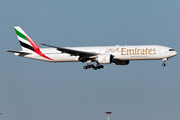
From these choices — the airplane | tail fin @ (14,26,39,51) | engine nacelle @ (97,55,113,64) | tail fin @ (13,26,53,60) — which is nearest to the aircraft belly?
the airplane

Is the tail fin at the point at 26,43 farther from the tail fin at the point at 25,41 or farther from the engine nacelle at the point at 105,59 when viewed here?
the engine nacelle at the point at 105,59

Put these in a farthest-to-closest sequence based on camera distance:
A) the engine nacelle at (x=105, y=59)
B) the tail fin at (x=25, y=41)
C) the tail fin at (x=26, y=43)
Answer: the tail fin at (x=25, y=41) → the tail fin at (x=26, y=43) → the engine nacelle at (x=105, y=59)

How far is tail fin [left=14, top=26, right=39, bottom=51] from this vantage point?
3147 inches

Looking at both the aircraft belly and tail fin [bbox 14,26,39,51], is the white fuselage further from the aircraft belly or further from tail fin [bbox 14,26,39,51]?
tail fin [bbox 14,26,39,51]

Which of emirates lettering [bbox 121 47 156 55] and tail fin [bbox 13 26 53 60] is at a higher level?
tail fin [bbox 13 26 53 60]

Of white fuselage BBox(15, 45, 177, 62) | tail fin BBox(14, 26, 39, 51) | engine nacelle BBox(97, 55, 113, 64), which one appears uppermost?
tail fin BBox(14, 26, 39, 51)

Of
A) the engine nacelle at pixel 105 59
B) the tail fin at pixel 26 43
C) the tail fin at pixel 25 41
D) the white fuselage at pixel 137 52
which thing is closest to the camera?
the white fuselage at pixel 137 52

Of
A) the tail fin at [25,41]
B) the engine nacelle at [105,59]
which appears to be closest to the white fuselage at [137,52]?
the engine nacelle at [105,59]

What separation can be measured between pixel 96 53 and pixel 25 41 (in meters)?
16.2

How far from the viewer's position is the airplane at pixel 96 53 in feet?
234

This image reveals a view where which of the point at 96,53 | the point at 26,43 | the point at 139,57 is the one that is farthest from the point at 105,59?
the point at 26,43

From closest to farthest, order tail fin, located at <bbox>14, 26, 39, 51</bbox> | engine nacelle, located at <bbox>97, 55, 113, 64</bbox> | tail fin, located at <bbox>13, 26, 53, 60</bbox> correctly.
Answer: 1. engine nacelle, located at <bbox>97, 55, 113, 64</bbox>
2. tail fin, located at <bbox>13, 26, 53, 60</bbox>
3. tail fin, located at <bbox>14, 26, 39, 51</bbox>

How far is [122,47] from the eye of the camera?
72.9 meters

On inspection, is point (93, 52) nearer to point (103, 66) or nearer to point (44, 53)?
point (103, 66)
